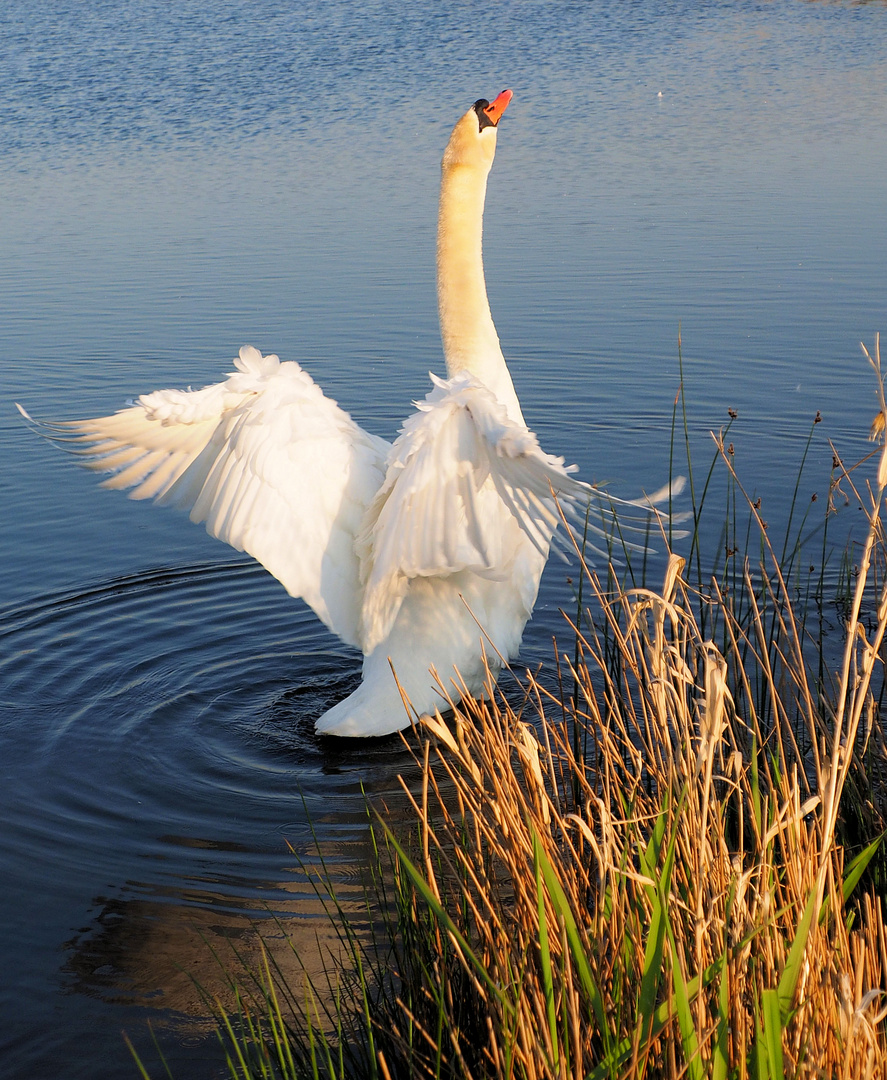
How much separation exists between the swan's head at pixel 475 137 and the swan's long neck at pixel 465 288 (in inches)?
1.1

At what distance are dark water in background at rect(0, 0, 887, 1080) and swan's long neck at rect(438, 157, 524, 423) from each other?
147 centimetres

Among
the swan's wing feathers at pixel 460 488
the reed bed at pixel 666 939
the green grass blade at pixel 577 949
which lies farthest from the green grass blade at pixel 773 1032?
the swan's wing feathers at pixel 460 488

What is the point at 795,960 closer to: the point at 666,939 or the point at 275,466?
the point at 666,939

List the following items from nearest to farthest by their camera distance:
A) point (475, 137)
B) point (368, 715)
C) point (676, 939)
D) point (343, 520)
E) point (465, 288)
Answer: point (676, 939) → point (368, 715) → point (343, 520) → point (465, 288) → point (475, 137)

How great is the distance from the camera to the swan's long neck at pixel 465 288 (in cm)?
609

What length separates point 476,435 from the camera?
430 centimetres

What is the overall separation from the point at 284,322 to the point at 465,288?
21.5 feet

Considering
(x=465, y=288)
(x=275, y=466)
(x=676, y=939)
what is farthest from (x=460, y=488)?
(x=676, y=939)

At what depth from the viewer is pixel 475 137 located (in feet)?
21.2

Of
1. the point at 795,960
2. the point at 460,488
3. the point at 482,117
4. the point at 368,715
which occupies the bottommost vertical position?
the point at 368,715

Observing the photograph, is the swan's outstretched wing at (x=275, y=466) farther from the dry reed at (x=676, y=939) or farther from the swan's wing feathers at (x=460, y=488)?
the dry reed at (x=676, y=939)

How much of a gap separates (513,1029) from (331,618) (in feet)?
11.2

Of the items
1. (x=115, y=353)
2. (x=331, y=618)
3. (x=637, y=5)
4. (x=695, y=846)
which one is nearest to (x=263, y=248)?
(x=115, y=353)

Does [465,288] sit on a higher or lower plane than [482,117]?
lower
